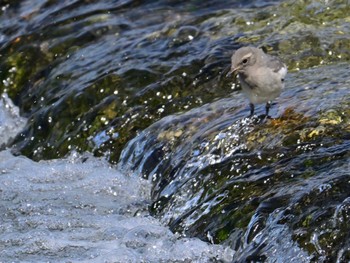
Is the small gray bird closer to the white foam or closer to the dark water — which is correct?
the dark water

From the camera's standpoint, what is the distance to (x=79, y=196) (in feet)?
31.1

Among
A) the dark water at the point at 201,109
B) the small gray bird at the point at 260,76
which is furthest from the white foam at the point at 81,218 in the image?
the small gray bird at the point at 260,76

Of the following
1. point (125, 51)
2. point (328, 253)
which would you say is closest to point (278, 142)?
point (328, 253)

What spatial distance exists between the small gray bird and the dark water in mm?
178

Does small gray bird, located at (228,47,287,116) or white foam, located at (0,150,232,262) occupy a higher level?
small gray bird, located at (228,47,287,116)

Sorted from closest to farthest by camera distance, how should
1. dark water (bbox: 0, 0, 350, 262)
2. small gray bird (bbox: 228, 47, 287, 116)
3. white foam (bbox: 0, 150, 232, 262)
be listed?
1. dark water (bbox: 0, 0, 350, 262)
2. white foam (bbox: 0, 150, 232, 262)
3. small gray bird (bbox: 228, 47, 287, 116)

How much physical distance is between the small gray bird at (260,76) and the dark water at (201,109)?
178mm

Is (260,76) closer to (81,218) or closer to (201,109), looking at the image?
(201,109)

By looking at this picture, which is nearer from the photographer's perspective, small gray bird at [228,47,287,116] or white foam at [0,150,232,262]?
white foam at [0,150,232,262]

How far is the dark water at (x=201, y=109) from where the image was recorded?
735cm

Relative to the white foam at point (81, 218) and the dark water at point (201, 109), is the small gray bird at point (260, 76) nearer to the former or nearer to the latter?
the dark water at point (201, 109)

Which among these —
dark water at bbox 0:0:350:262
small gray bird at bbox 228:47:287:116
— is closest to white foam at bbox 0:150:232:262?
dark water at bbox 0:0:350:262

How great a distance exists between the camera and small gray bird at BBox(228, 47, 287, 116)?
934 cm

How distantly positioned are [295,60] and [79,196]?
2859 millimetres
